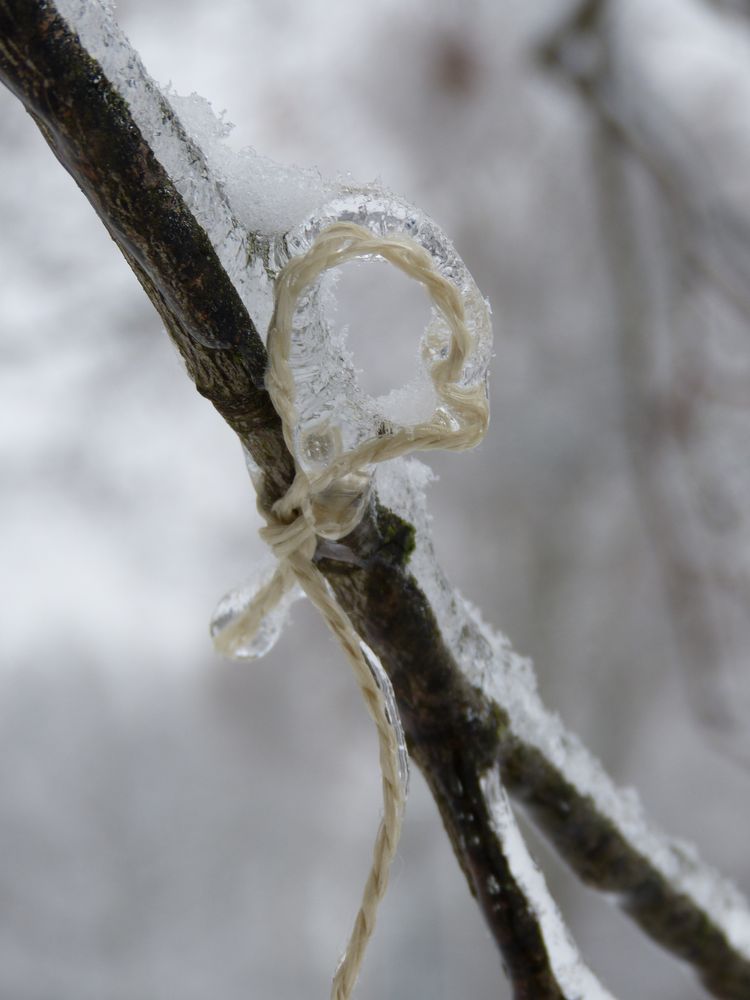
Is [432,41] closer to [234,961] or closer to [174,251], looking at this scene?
[174,251]

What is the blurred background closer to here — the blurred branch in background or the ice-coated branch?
Result: the blurred branch in background

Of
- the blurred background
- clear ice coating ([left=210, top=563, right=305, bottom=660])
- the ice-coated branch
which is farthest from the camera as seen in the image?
the blurred background

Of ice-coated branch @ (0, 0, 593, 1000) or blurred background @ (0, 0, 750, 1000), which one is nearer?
ice-coated branch @ (0, 0, 593, 1000)

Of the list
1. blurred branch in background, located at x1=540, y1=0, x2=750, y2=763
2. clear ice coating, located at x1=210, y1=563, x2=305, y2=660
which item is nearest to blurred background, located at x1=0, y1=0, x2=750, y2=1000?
blurred branch in background, located at x1=540, y1=0, x2=750, y2=763

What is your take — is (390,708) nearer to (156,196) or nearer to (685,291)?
(156,196)

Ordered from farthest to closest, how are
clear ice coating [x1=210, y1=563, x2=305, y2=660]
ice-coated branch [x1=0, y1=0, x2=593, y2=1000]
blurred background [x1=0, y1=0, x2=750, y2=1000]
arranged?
blurred background [x1=0, y1=0, x2=750, y2=1000] < clear ice coating [x1=210, y1=563, x2=305, y2=660] < ice-coated branch [x1=0, y1=0, x2=593, y2=1000]

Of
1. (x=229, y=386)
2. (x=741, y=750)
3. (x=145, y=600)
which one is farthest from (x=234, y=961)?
(x=229, y=386)

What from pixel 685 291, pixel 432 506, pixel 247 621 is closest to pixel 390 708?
pixel 247 621
